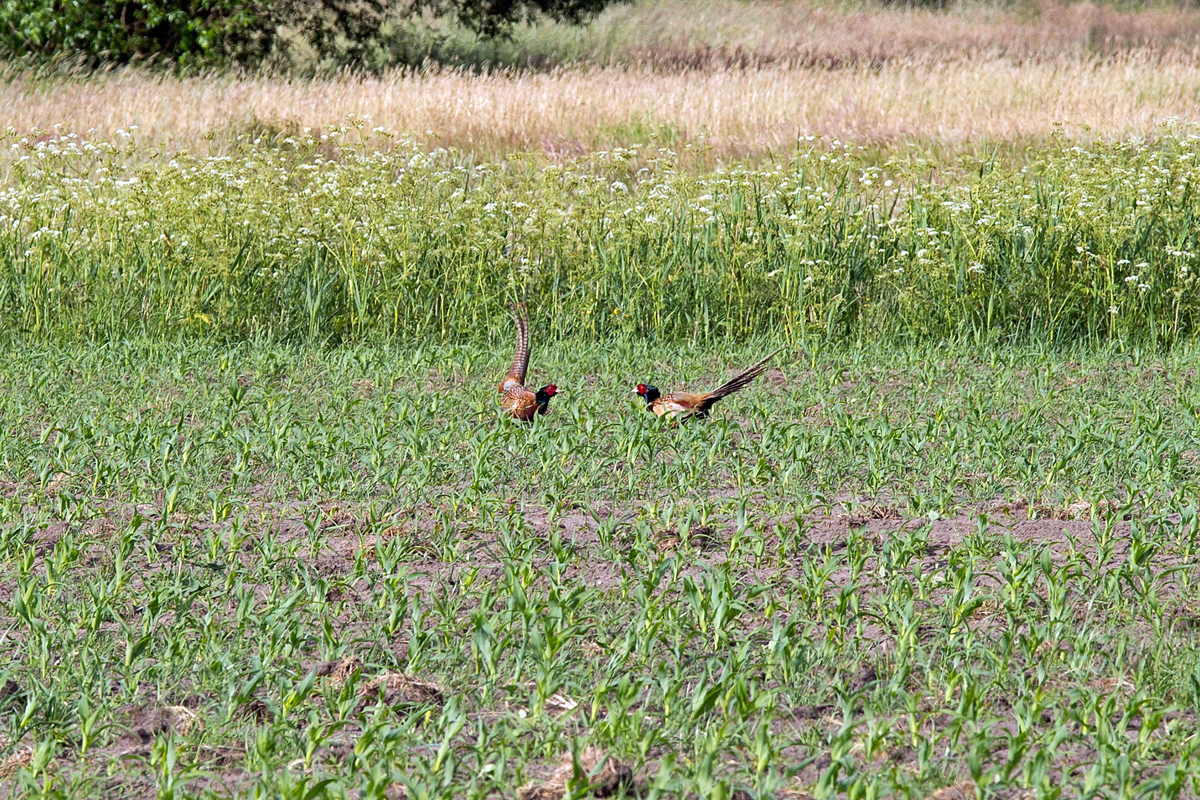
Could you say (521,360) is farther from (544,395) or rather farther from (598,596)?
(598,596)

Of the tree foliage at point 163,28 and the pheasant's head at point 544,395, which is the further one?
the tree foliage at point 163,28

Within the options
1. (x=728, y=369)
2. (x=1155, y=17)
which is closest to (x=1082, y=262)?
(x=728, y=369)

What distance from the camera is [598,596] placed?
3.28 metres

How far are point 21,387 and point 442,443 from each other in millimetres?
2594

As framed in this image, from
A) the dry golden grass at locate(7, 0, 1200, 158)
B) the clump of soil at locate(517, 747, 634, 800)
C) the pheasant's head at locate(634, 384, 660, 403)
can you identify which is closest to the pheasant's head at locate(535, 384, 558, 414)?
the pheasant's head at locate(634, 384, 660, 403)

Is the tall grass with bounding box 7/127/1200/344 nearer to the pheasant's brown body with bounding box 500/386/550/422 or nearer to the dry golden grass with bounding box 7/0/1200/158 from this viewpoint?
the dry golden grass with bounding box 7/0/1200/158

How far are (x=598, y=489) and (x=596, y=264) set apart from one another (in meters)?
3.44

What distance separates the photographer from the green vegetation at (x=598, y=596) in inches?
96.2

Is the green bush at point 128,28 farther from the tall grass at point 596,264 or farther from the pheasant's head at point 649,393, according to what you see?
the pheasant's head at point 649,393

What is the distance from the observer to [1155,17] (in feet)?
106

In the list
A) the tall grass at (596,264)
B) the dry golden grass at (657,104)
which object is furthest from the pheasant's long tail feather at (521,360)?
the dry golden grass at (657,104)

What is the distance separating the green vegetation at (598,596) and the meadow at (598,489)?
16mm

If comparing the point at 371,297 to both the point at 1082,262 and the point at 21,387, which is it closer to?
the point at 21,387

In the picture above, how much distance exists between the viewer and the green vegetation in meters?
2.44
